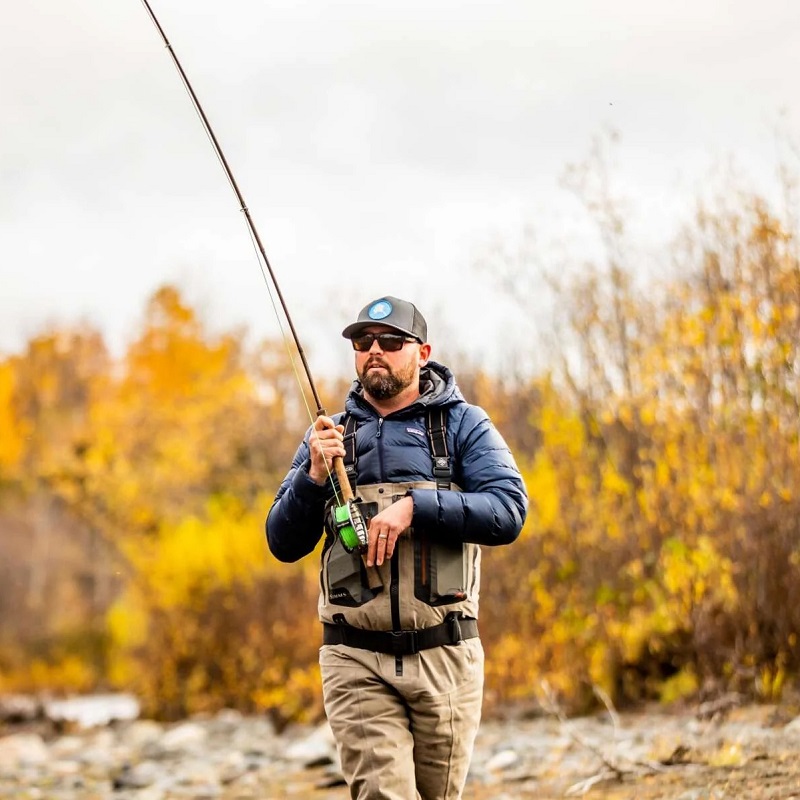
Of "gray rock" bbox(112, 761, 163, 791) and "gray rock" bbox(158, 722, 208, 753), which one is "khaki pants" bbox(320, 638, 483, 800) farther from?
"gray rock" bbox(158, 722, 208, 753)

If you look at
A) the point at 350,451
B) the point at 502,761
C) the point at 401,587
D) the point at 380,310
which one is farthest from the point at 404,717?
the point at 502,761

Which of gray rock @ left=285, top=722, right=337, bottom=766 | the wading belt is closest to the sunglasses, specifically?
the wading belt

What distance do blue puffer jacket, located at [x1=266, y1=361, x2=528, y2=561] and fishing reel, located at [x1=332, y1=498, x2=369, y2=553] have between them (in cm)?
15

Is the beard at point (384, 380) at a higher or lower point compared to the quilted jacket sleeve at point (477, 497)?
higher

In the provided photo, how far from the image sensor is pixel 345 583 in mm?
4223

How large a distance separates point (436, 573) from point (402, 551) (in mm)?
133

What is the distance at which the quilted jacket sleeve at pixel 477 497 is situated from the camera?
4113 mm

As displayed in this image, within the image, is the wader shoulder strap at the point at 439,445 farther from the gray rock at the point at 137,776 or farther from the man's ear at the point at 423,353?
the gray rock at the point at 137,776

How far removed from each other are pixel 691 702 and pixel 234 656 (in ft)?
25.2

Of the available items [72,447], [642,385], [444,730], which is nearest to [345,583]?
[444,730]

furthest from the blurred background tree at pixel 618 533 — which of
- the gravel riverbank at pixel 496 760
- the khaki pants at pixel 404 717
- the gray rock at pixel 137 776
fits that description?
the khaki pants at pixel 404 717

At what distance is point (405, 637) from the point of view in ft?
13.7

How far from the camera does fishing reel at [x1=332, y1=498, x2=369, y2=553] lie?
4.12m

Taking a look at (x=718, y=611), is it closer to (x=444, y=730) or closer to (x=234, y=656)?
(x=444, y=730)
